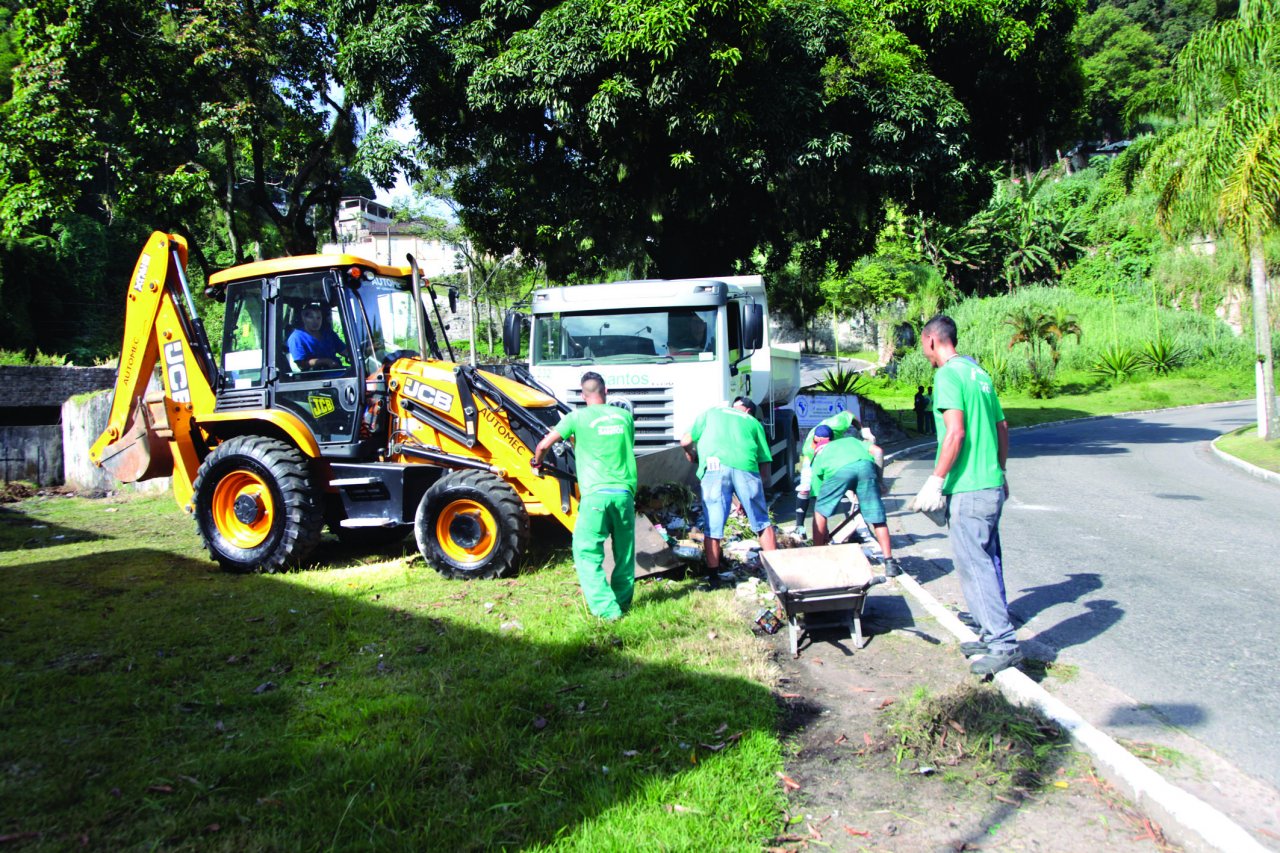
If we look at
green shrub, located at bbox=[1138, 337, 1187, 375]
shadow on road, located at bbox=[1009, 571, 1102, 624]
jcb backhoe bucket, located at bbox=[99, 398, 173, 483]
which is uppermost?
green shrub, located at bbox=[1138, 337, 1187, 375]

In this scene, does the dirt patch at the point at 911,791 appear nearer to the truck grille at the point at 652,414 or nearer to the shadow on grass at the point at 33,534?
the truck grille at the point at 652,414

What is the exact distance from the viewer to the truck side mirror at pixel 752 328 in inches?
428

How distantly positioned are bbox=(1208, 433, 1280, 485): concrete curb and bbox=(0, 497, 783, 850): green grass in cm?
1198

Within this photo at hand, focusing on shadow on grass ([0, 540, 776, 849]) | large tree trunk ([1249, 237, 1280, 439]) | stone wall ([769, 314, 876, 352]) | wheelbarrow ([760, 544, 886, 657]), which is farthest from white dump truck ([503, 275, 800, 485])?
stone wall ([769, 314, 876, 352])

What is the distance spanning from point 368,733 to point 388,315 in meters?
5.42

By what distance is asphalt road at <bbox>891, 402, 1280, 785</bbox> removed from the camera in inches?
192

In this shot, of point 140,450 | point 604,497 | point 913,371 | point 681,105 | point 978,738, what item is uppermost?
point 681,105

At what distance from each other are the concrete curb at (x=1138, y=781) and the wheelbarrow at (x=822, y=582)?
1.04 metres

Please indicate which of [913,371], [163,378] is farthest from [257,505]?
[913,371]

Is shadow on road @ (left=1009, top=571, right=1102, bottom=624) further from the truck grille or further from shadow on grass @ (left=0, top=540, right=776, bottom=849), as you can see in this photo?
the truck grille

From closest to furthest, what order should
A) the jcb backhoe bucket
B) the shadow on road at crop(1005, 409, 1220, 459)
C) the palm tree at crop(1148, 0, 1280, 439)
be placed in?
the jcb backhoe bucket → the palm tree at crop(1148, 0, 1280, 439) → the shadow on road at crop(1005, 409, 1220, 459)

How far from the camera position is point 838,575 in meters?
6.02

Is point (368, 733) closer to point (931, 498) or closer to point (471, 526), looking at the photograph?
point (931, 498)

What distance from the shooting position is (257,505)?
8594 mm
